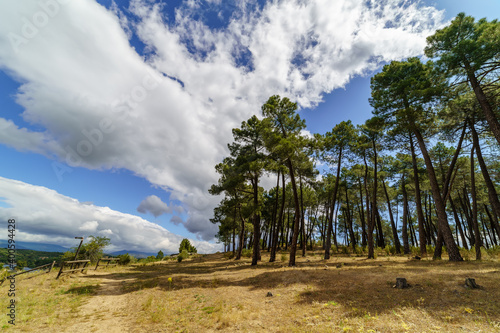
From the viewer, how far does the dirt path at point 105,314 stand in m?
6.66

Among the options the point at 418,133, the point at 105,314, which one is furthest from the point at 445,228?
the point at 105,314

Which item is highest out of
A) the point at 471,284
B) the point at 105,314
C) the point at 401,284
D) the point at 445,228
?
the point at 445,228

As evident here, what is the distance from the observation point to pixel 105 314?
26.2 ft

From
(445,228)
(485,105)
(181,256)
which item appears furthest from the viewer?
(181,256)

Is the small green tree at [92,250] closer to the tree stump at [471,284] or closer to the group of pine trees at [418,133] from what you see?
the group of pine trees at [418,133]

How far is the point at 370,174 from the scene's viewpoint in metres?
23.3

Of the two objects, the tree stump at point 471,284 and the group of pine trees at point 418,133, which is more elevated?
the group of pine trees at point 418,133

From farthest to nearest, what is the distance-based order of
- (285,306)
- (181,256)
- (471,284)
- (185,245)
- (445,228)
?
(185,245)
(181,256)
(445,228)
(285,306)
(471,284)

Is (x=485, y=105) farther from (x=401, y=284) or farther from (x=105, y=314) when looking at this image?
(x=105, y=314)

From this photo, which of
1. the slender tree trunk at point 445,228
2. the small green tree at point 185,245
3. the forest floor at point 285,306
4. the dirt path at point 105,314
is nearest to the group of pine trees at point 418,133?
the slender tree trunk at point 445,228

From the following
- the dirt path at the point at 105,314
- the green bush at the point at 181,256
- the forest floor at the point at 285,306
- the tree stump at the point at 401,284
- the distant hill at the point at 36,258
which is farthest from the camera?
the green bush at the point at 181,256

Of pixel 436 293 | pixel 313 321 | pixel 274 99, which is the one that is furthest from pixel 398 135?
pixel 313 321

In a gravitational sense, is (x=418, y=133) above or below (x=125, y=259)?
above

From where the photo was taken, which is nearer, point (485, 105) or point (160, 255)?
point (485, 105)
